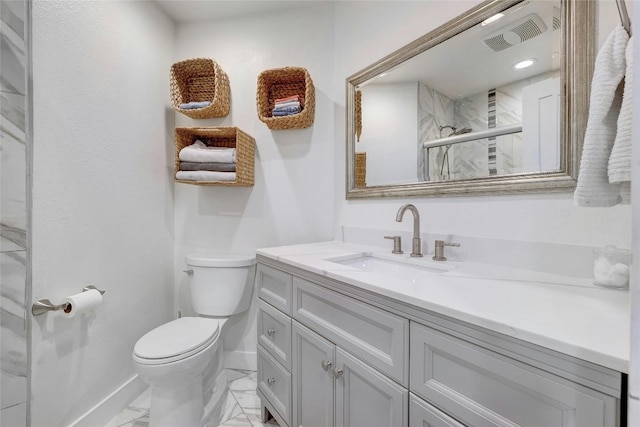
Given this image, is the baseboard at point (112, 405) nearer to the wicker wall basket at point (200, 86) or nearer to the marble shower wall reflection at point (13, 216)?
the marble shower wall reflection at point (13, 216)

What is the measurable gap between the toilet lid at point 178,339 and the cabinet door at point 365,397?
736 millimetres

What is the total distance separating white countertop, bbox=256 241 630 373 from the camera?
1.41ft

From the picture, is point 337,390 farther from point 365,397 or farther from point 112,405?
point 112,405

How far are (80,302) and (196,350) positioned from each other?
53 cm

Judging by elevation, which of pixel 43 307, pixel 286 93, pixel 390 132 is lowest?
pixel 43 307

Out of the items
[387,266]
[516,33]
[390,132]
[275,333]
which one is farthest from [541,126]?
[275,333]

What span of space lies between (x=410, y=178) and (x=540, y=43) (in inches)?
25.8

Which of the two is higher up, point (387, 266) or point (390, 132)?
point (390, 132)

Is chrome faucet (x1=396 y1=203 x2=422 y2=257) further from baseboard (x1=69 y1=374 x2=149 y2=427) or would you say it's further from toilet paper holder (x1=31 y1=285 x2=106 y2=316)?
baseboard (x1=69 y1=374 x2=149 y2=427)

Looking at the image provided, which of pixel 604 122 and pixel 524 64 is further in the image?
pixel 524 64

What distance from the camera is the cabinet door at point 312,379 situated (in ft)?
3.04

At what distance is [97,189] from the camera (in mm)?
1339

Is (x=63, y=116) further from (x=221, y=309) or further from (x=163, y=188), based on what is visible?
(x=221, y=309)

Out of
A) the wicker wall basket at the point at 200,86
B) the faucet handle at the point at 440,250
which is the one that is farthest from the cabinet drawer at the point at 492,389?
the wicker wall basket at the point at 200,86
